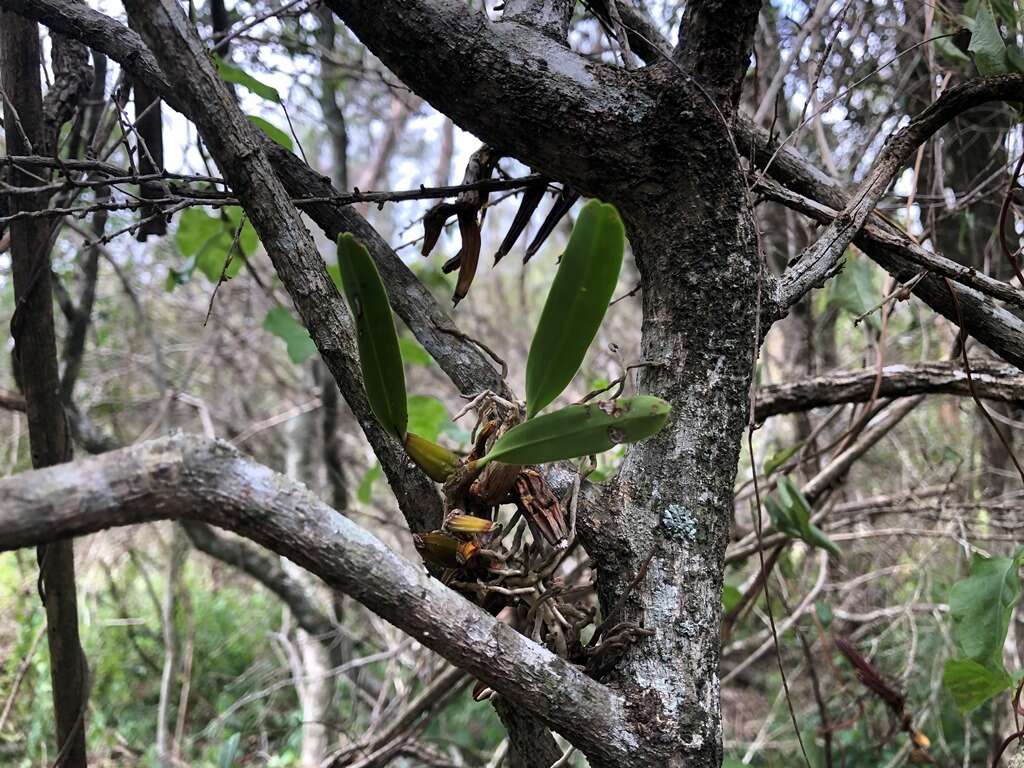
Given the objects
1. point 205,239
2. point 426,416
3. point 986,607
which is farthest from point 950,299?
point 205,239

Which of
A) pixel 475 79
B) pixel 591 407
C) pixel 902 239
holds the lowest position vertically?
pixel 591 407

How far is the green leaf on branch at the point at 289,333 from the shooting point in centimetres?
132

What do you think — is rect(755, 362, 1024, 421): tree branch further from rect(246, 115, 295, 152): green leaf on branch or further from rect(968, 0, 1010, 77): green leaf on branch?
rect(246, 115, 295, 152): green leaf on branch

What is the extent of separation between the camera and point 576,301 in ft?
1.58

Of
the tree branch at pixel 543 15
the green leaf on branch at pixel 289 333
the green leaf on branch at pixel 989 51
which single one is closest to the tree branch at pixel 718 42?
the tree branch at pixel 543 15

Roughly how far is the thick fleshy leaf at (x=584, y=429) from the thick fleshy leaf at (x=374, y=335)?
0.08 meters

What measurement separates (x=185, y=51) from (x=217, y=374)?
2.96 metres

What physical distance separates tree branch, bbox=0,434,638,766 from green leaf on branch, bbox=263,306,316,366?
94 centimetres

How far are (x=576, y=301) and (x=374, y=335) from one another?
13 cm

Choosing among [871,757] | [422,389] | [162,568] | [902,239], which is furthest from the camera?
[422,389]

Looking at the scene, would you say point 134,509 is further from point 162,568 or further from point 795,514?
point 162,568

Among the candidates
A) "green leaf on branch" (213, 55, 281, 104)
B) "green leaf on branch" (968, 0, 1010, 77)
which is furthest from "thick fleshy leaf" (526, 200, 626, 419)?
"green leaf on branch" (213, 55, 281, 104)

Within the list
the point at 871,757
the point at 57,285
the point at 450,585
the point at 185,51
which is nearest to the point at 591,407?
the point at 450,585

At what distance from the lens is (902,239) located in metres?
0.69
